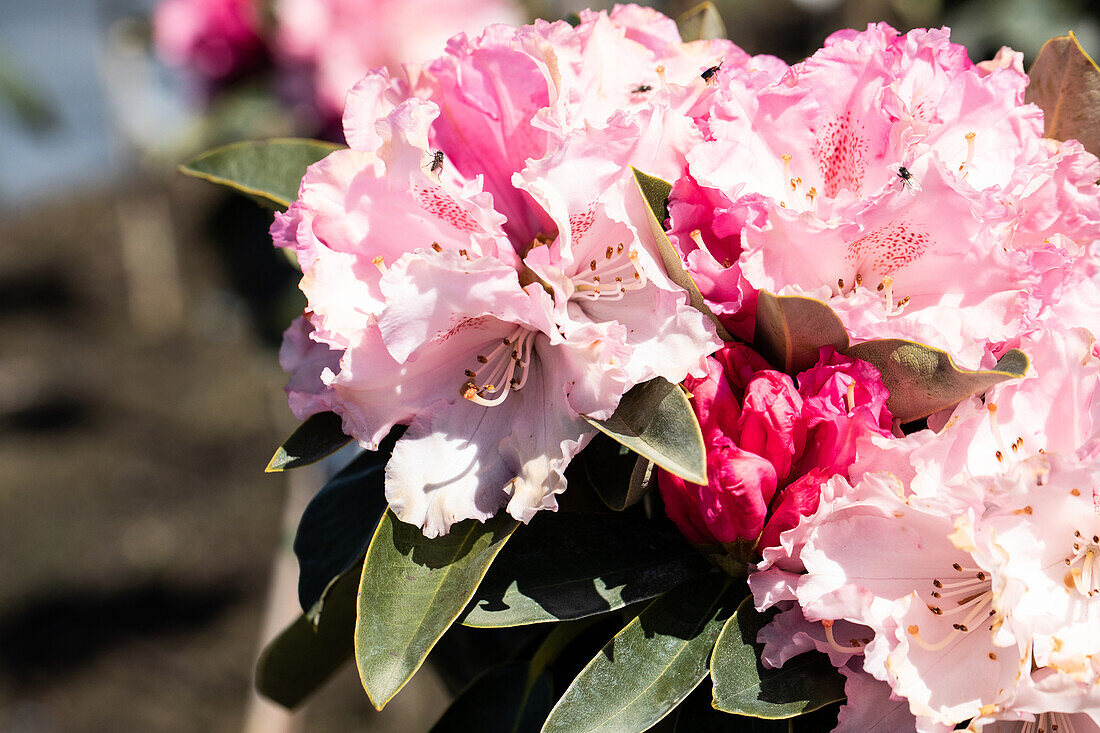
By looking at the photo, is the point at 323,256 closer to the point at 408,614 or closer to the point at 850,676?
the point at 408,614

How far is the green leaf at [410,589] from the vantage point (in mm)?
685

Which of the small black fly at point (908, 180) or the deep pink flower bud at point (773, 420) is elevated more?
the small black fly at point (908, 180)

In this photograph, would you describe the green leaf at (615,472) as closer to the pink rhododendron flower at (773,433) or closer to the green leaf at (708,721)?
the pink rhododendron flower at (773,433)

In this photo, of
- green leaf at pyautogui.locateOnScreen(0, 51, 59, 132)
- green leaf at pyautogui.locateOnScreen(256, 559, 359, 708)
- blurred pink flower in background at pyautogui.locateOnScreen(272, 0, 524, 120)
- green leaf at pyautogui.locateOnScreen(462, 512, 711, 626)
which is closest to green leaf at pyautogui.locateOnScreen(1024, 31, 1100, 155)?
green leaf at pyautogui.locateOnScreen(462, 512, 711, 626)

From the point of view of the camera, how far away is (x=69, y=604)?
4.00m

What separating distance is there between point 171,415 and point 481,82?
5117mm

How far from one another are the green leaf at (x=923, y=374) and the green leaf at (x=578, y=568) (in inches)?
8.0

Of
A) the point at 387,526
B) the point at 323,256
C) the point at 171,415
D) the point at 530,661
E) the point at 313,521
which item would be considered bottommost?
the point at 171,415

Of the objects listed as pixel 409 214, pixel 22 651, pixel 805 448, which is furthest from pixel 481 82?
pixel 22 651

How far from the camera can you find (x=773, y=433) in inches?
26.2

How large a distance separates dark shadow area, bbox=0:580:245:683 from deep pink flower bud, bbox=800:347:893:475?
142 inches

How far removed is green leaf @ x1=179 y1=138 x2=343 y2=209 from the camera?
0.98 m

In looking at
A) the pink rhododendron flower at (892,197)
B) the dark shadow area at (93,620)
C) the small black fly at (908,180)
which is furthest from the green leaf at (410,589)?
the dark shadow area at (93,620)

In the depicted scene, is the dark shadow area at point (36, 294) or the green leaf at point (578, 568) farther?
the dark shadow area at point (36, 294)
